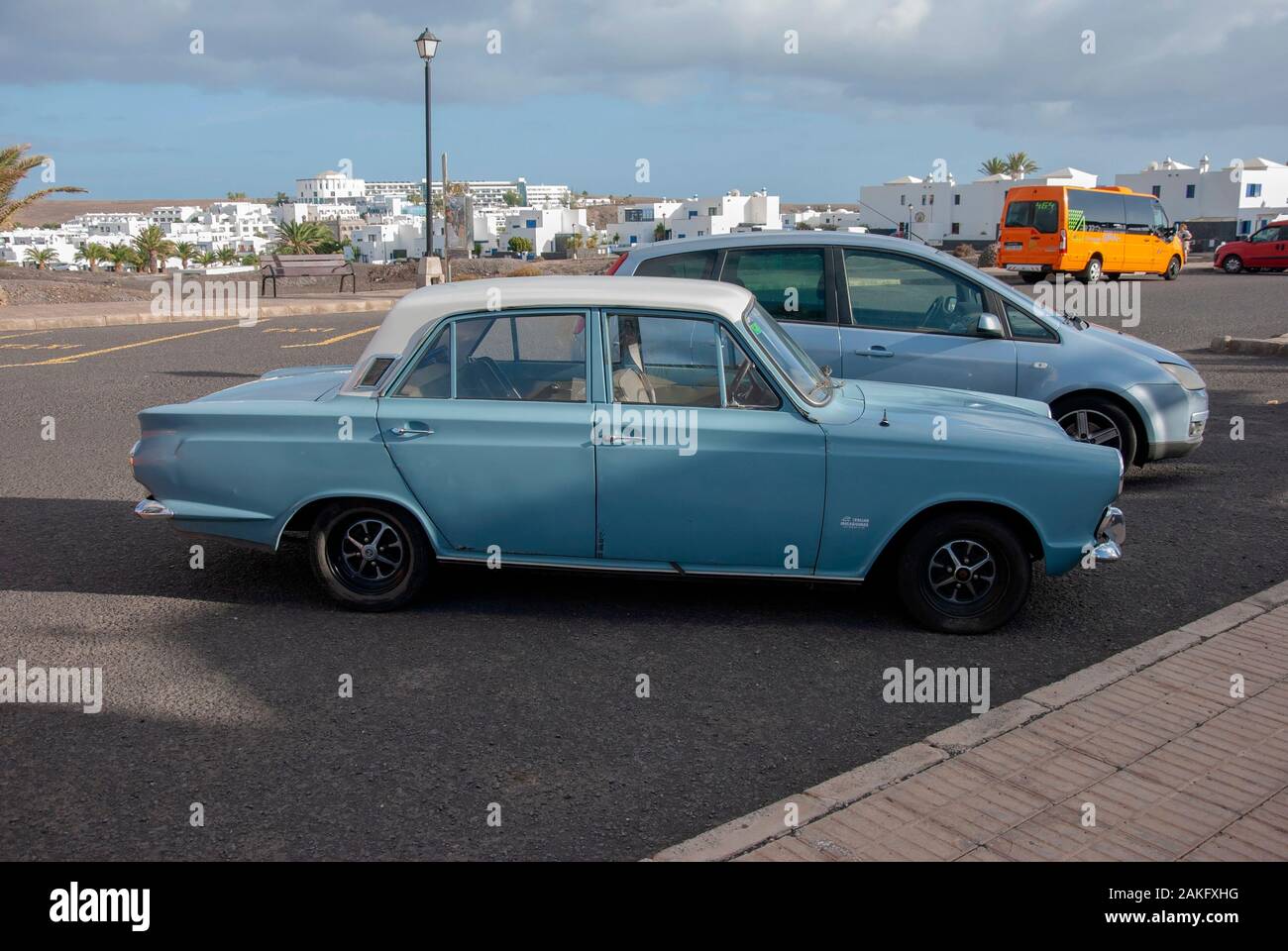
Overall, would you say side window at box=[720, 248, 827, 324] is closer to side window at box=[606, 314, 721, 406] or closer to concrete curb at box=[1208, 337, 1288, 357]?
side window at box=[606, 314, 721, 406]

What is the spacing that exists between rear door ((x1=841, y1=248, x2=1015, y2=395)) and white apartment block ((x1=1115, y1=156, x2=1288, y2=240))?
7338 centimetres

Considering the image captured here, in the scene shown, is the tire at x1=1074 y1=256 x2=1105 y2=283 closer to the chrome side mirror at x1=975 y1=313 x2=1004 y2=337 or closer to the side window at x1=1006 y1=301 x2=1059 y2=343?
the side window at x1=1006 y1=301 x2=1059 y2=343

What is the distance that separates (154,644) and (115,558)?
1.52 m

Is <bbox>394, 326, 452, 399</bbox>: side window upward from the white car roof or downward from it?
downward

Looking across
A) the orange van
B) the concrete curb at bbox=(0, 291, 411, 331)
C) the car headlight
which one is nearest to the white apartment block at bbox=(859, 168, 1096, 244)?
the orange van

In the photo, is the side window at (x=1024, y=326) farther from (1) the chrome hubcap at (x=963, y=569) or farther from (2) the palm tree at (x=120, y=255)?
(2) the palm tree at (x=120, y=255)

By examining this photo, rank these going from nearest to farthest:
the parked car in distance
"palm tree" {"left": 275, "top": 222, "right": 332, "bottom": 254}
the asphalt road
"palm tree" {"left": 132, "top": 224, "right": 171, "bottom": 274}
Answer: the asphalt road < the parked car in distance < "palm tree" {"left": 132, "top": 224, "right": 171, "bottom": 274} < "palm tree" {"left": 275, "top": 222, "right": 332, "bottom": 254}

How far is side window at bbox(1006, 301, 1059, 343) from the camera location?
7.95 meters

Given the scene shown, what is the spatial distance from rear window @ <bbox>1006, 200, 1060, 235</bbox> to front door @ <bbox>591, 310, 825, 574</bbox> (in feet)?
90.7

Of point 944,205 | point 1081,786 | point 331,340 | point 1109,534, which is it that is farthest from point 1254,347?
point 944,205

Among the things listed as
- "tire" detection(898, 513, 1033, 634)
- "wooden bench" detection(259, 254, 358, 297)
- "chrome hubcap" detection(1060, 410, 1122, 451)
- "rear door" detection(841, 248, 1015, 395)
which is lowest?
"tire" detection(898, 513, 1033, 634)

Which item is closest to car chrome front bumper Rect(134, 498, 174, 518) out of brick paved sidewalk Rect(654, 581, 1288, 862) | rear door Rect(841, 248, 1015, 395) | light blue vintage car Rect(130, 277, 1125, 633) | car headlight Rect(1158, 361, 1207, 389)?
light blue vintage car Rect(130, 277, 1125, 633)

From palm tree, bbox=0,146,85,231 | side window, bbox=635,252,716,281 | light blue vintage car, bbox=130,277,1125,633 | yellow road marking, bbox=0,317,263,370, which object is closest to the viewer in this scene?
light blue vintage car, bbox=130,277,1125,633

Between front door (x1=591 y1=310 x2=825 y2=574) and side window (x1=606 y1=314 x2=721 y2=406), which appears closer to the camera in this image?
front door (x1=591 y1=310 x2=825 y2=574)
